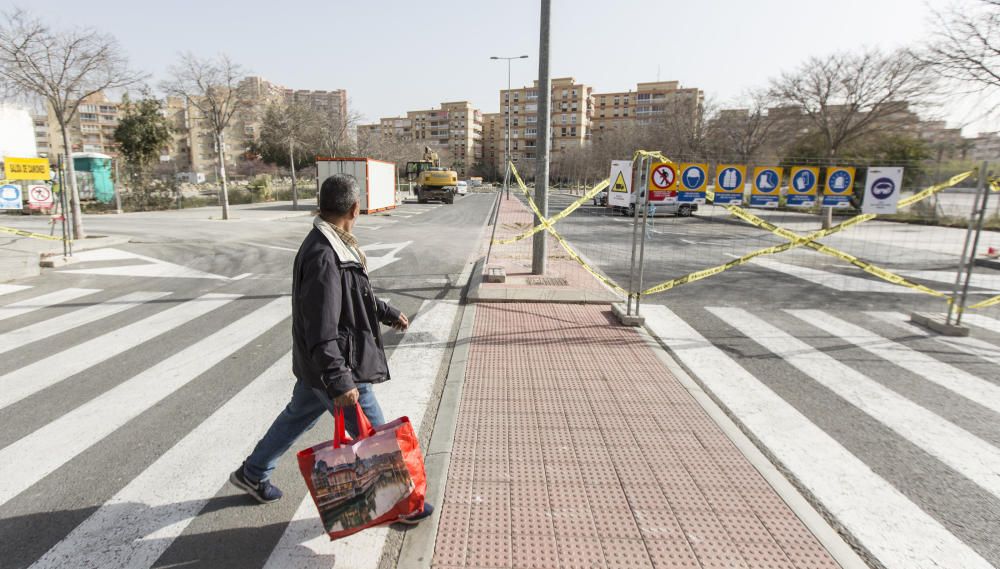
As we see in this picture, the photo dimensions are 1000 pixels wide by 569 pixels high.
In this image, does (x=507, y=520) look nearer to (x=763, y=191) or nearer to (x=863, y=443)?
(x=863, y=443)

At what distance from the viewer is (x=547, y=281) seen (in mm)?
9555

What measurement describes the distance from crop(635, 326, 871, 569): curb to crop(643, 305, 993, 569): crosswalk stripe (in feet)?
0.47

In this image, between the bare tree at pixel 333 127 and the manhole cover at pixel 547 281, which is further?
the bare tree at pixel 333 127

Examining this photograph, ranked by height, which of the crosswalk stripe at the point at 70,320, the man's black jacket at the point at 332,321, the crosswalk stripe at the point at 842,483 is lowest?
the crosswalk stripe at the point at 70,320

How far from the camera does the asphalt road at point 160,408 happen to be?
2812 millimetres

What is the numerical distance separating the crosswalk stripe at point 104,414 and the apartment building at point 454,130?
11929 cm

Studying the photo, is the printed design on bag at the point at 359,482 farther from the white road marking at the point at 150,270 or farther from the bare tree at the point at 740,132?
the bare tree at the point at 740,132

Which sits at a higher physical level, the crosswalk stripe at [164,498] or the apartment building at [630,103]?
the apartment building at [630,103]

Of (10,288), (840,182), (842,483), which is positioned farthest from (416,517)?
(10,288)

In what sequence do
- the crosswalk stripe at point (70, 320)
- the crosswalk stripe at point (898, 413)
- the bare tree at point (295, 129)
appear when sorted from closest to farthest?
1. the crosswalk stripe at point (898, 413)
2. the crosswalk stripe at point (70, 320)
3. the bare tree at point (295, 129)

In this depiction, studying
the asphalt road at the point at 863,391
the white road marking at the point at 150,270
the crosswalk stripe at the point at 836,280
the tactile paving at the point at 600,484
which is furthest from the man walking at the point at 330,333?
the crosswalk stripe at the point at 836,280

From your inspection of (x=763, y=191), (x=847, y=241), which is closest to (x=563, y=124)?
(x=847, y=241)

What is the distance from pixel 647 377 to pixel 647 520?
2.36m

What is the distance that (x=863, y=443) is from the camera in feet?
13.3
